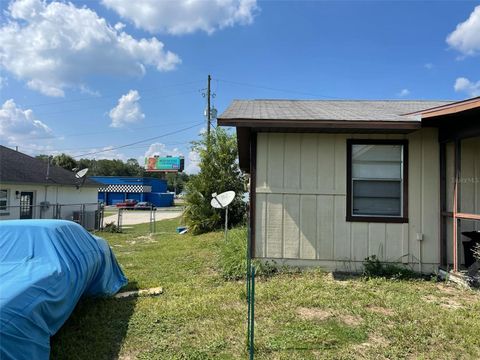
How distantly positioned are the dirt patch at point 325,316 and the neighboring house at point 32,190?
12.5m

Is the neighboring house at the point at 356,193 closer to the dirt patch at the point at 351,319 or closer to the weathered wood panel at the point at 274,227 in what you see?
the weathered wood panel at the point at 274,227

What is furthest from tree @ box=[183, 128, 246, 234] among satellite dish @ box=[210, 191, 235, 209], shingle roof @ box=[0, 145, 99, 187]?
shingle roof @ box=[0, 145, 99, 187]

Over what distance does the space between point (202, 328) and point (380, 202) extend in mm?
4150

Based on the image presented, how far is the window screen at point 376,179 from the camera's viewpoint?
6.90 meters

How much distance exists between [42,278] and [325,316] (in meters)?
3.19

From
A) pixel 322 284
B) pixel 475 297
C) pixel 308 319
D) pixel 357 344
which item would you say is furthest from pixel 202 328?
pixel 475 297

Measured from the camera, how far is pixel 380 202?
6.92 meters

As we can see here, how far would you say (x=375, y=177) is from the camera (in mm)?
6906

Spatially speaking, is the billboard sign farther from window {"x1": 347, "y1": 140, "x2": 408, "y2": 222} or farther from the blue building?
window {"x1": 347, "y1": 140, "x2": 408, "y2": 222}

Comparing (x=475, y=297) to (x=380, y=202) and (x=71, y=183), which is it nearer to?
(x=380, y=202)

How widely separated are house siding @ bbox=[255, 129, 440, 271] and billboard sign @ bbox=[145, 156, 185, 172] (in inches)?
2669

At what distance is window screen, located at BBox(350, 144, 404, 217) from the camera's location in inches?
272

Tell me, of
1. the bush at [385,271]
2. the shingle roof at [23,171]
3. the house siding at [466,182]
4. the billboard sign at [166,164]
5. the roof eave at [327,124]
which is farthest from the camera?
the billboard sign at [166,164]

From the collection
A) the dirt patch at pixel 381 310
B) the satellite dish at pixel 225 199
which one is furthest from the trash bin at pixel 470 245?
the satellite dish at pixel 225 199
